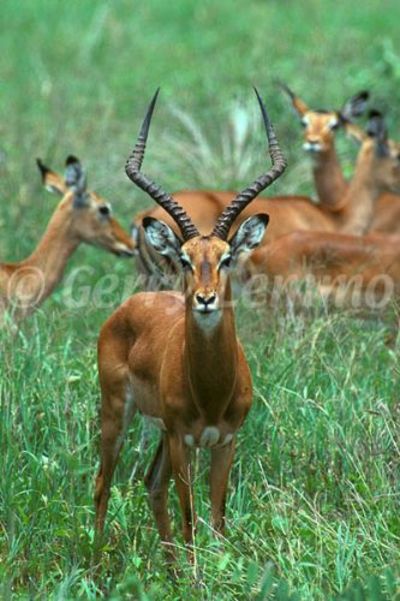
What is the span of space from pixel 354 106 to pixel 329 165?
0.82 m

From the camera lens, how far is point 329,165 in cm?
1109

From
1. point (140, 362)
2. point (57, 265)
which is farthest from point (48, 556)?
point (57, 265)

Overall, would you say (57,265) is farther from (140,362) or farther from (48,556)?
(48,556)

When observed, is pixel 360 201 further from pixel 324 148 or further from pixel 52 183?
pixel 52 183

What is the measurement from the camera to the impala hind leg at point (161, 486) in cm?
600

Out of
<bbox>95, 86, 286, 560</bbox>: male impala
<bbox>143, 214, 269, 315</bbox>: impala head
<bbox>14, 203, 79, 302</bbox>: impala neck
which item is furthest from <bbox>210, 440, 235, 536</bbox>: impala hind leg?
<bbox>14, 203, 79, 302</bbox>: impala neck

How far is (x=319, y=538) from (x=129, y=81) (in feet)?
33.6

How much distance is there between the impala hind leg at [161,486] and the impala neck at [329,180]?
5.14 meters

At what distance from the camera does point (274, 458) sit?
6.16 metres

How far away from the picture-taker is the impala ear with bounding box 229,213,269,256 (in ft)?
18.9

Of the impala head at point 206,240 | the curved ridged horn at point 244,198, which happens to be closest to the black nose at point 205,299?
the impala head at point 206,240

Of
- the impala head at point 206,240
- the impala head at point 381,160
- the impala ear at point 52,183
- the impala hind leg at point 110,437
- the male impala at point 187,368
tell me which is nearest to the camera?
the impala head at point 206,240

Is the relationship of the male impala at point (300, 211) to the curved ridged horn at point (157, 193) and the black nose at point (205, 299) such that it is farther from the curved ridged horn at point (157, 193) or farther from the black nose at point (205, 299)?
the black nose at point (205, 299)

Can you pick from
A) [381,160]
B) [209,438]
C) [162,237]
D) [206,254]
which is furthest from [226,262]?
[381,160]
